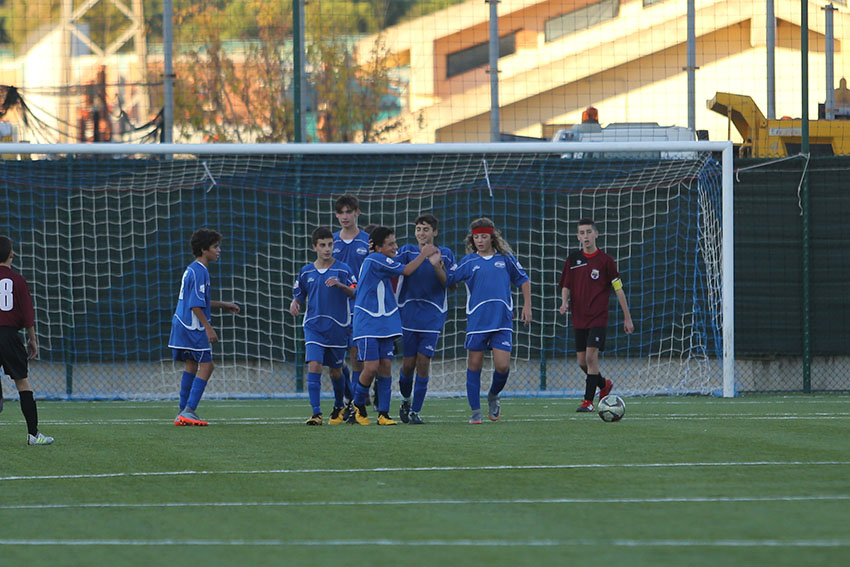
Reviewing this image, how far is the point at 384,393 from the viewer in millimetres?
10844

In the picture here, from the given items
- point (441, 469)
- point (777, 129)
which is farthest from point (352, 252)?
point (777, 129)

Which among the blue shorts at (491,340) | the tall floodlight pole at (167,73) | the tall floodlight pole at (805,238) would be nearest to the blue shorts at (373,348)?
the blue shorts at (491,340)

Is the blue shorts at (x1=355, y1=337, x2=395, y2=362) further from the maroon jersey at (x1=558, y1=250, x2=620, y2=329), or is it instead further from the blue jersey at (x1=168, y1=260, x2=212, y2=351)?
the maroon jersey at (x1=558, y1=250, x2=620, y2=329)

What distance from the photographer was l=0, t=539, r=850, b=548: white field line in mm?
5188

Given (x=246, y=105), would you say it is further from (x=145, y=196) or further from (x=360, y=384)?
(x=360, y=384)

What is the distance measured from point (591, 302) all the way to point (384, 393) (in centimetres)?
242

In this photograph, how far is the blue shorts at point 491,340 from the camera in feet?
34.9

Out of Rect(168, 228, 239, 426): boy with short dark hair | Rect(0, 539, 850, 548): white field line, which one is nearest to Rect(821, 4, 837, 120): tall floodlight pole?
Rect(168, 228, 239, 426): boy with short dark hair

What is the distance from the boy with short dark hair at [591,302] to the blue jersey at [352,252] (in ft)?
6.39

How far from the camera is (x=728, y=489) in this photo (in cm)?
666

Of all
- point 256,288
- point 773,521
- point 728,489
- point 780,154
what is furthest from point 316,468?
point 780,154

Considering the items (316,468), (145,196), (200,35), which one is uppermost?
(200,35)

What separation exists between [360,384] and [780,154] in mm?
8357

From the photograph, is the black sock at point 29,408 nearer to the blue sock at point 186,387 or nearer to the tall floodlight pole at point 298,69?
the blue sock at point 186,387
